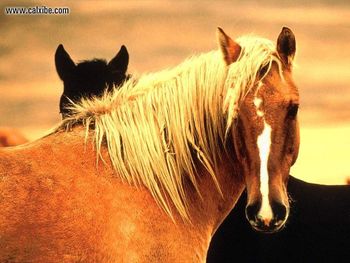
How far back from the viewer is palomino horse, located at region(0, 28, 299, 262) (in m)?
2.29

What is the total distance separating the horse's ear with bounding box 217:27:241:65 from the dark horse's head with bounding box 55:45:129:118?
5.71 ft

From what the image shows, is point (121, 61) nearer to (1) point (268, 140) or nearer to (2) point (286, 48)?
(2) point (286, 48)

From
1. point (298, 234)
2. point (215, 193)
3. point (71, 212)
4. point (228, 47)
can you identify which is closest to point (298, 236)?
point (298, 234)

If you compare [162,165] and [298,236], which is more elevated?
[162,165]

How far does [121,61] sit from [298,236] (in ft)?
7.12

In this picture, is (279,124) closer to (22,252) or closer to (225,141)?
(225,141)

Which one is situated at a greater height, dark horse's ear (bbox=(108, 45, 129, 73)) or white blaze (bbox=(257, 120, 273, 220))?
white blaze (bbox=(257, 120, 273, 220))

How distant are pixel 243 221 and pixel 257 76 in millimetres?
1867

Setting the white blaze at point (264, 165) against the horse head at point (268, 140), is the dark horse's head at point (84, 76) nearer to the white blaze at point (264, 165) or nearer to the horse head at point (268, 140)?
the horse head at point (268, 140)

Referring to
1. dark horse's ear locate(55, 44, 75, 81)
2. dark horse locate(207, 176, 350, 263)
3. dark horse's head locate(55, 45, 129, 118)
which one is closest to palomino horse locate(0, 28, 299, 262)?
dark horse locate(207, 176, 350, 263)

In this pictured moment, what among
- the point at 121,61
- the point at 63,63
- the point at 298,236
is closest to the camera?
the point at 298,236

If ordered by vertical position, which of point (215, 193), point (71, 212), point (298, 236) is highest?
point (71, 212)

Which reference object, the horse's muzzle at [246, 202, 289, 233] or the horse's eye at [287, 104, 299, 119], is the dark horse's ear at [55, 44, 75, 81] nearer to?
the horse's eye at [287, 104, 299, 119]

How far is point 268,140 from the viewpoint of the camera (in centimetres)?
231
